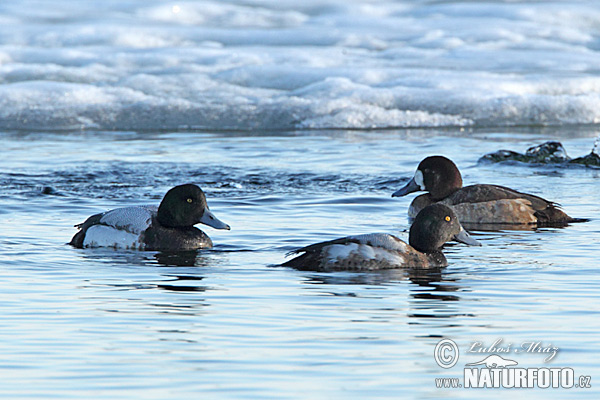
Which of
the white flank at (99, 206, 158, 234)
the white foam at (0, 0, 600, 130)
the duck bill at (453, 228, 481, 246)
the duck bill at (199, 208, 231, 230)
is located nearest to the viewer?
the duck bill at (453, 228, 481, 246)

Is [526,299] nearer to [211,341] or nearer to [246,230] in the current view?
[211,341]

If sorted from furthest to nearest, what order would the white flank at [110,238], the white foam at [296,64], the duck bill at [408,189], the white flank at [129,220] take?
1. the white foam at [296,64]
2. the duck bill at [408,189]
3. the white flank at [129,220]
4. the white flank at [110,238]

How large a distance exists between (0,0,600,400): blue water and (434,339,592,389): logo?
64mm

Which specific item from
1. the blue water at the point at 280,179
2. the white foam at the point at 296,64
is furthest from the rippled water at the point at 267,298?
the white foam at the point at 296,64

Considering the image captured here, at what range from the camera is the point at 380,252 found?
7754 millimetres

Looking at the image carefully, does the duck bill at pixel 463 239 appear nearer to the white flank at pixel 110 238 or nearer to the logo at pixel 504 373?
the white flank at pixel 110 238

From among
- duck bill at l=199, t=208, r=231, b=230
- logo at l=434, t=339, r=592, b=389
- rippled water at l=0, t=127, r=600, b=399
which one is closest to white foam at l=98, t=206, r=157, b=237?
rippled water at l=0, t=127, r=600, b=399

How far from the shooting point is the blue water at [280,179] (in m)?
5.33

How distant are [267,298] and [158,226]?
2.51 metres

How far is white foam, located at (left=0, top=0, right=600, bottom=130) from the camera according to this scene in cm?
1858

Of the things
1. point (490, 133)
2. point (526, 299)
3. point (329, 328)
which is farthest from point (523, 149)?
point (329, 328)

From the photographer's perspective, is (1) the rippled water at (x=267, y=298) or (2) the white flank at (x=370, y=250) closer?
(1) the rippled water at (x=267, y=298)

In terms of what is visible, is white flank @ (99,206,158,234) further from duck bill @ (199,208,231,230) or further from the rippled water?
duck bill @ (199,208,231,230)

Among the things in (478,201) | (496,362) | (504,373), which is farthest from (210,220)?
(504,373)
